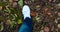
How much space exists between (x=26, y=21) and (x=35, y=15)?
17 cm

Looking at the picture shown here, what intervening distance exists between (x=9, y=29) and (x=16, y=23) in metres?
0.13

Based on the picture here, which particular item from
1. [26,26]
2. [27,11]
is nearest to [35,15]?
[27,11]

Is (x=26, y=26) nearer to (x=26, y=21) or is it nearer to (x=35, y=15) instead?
(x=26, y=21)

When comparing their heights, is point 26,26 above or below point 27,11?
below

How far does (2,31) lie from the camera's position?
2.81 metres

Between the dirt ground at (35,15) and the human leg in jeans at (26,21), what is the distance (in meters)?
0.06

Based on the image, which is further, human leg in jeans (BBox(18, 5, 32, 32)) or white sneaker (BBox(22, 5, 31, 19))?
white sneaker (BBox(22, 5, 31, 19))

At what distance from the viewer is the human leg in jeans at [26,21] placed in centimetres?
270

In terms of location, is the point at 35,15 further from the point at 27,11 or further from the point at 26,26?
the point at 26,26

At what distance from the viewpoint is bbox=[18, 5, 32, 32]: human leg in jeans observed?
2.70m

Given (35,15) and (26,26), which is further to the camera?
(35,15)

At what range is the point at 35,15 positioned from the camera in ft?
9.31

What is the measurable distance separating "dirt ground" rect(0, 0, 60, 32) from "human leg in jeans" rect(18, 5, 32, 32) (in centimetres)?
6

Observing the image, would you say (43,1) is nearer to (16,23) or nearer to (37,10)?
(37,10)
